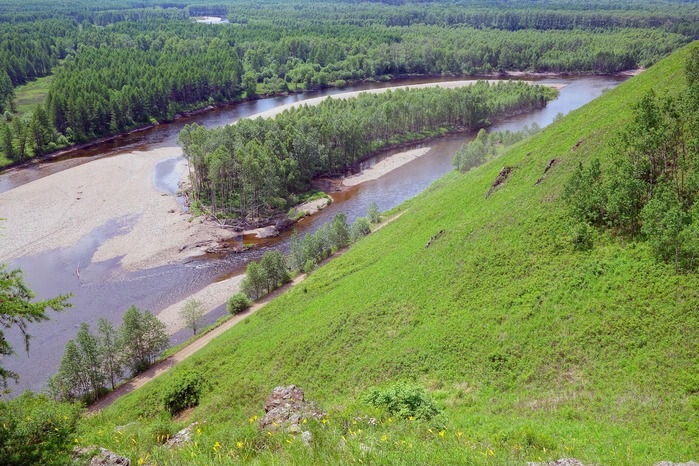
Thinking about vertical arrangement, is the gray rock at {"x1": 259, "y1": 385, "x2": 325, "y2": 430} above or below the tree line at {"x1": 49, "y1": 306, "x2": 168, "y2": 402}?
above

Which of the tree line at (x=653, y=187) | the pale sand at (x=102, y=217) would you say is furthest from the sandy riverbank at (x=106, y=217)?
the tree line at (x=653, y=187)

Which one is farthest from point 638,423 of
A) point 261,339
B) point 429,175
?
point 429,175

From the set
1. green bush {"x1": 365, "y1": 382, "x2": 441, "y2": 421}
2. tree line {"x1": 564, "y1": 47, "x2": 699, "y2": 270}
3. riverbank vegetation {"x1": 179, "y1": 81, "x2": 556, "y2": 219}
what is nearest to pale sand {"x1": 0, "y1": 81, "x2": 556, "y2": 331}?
riverbank vegetation {"x1": 179, "y1": 81, "x2": 556, "y2": 219}

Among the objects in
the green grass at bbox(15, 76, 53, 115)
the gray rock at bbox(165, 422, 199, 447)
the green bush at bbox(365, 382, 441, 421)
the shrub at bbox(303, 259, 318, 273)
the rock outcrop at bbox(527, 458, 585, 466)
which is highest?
the green grass at bbox(15, 76, 53, 115)

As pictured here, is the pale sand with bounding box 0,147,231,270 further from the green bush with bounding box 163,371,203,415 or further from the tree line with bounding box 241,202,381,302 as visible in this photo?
the green bush with bounding box 163,371,203,415

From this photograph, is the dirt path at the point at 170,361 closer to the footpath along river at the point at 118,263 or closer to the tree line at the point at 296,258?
the tree line at the point at 296,258

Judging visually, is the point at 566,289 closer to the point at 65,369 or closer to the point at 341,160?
the point at 65,369
